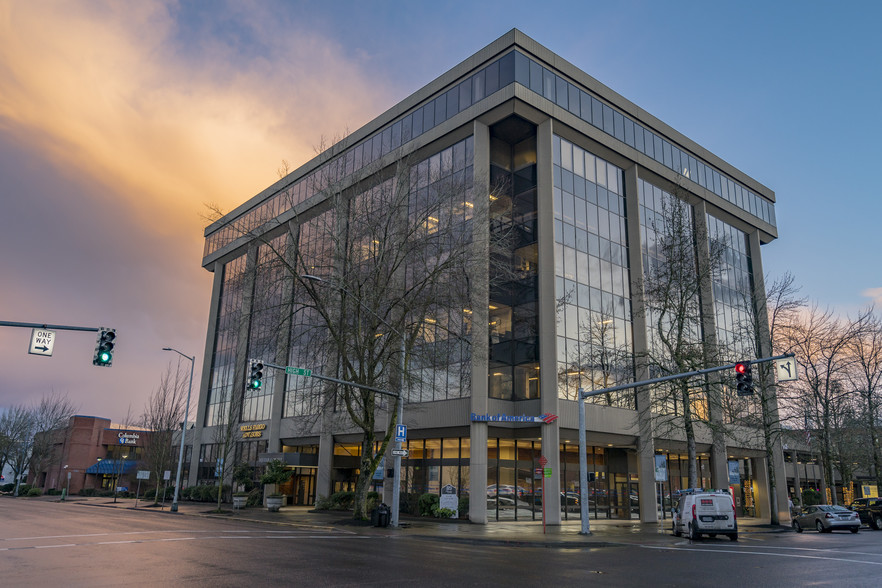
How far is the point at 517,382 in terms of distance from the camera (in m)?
35.4

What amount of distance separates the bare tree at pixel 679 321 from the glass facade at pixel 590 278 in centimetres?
193

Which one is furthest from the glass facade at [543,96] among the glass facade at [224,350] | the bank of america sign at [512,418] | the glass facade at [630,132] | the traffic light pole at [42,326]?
the bank of america sign at [512,418]

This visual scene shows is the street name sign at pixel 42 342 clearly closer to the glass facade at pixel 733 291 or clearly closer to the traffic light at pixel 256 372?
the traffic light at pixel 256 372

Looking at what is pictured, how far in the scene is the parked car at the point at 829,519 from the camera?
28.7m

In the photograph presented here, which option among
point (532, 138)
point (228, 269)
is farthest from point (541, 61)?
point (228, 269)

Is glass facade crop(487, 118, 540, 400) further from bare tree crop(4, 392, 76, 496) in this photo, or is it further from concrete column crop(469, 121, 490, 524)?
bare tree crop(4, 392, 76, 496)

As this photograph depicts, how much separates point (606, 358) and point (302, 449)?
84.1 feet

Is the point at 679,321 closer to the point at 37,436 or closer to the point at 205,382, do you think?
the point at 205,382

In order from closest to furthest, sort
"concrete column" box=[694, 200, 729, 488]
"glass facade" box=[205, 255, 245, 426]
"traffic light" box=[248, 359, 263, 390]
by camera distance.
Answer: "traffic light" box=[248, 359, 263, 390] → "concrete column" box=[694, 200, 729, 488] → "glass facade" box=[205, 255, 245, 426]

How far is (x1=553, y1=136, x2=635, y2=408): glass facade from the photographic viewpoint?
119ft

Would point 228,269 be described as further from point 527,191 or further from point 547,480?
point 547,480

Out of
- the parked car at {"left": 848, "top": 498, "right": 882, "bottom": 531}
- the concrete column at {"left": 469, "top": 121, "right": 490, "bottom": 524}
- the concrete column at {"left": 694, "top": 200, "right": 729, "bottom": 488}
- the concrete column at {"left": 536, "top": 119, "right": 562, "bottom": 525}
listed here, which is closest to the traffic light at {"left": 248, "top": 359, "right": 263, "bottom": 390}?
the concrete column at {"left": 469, "top": 121, "right": 490, "bottom": 524}

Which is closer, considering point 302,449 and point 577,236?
point 577,236

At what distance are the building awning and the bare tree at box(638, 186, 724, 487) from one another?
2606 inches
